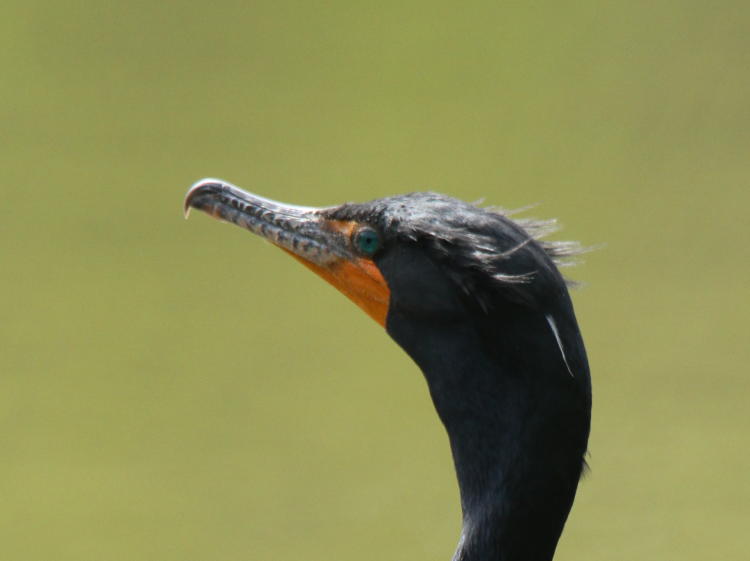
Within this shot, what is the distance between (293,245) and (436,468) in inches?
125

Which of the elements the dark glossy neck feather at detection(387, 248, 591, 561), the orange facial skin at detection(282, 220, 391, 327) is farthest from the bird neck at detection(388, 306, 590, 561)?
the orange facial skin at detection(282, 220, 391, 327)

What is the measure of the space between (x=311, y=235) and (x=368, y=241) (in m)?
0.23

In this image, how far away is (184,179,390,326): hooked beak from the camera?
14.2 feet

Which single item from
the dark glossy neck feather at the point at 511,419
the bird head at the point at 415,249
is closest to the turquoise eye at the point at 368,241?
the bird head at the point at 415,249

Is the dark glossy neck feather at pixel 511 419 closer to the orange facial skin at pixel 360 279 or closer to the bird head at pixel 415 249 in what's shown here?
the bird head at pixel 415 249

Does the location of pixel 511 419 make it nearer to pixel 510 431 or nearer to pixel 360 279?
pixel 510 431

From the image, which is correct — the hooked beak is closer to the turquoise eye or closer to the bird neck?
the turquoise eye

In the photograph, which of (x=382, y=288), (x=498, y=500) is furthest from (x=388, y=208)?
(x=498, y=500)

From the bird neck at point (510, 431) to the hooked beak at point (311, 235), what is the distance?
0.27 m

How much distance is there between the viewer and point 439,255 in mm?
4031

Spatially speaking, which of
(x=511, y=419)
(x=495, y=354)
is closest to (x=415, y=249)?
(x=495, y=354)

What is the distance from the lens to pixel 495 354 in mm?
3977

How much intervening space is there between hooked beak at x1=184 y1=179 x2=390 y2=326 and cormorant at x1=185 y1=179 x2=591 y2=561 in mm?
84

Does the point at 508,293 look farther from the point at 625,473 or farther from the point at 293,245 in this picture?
the point at 625,473
